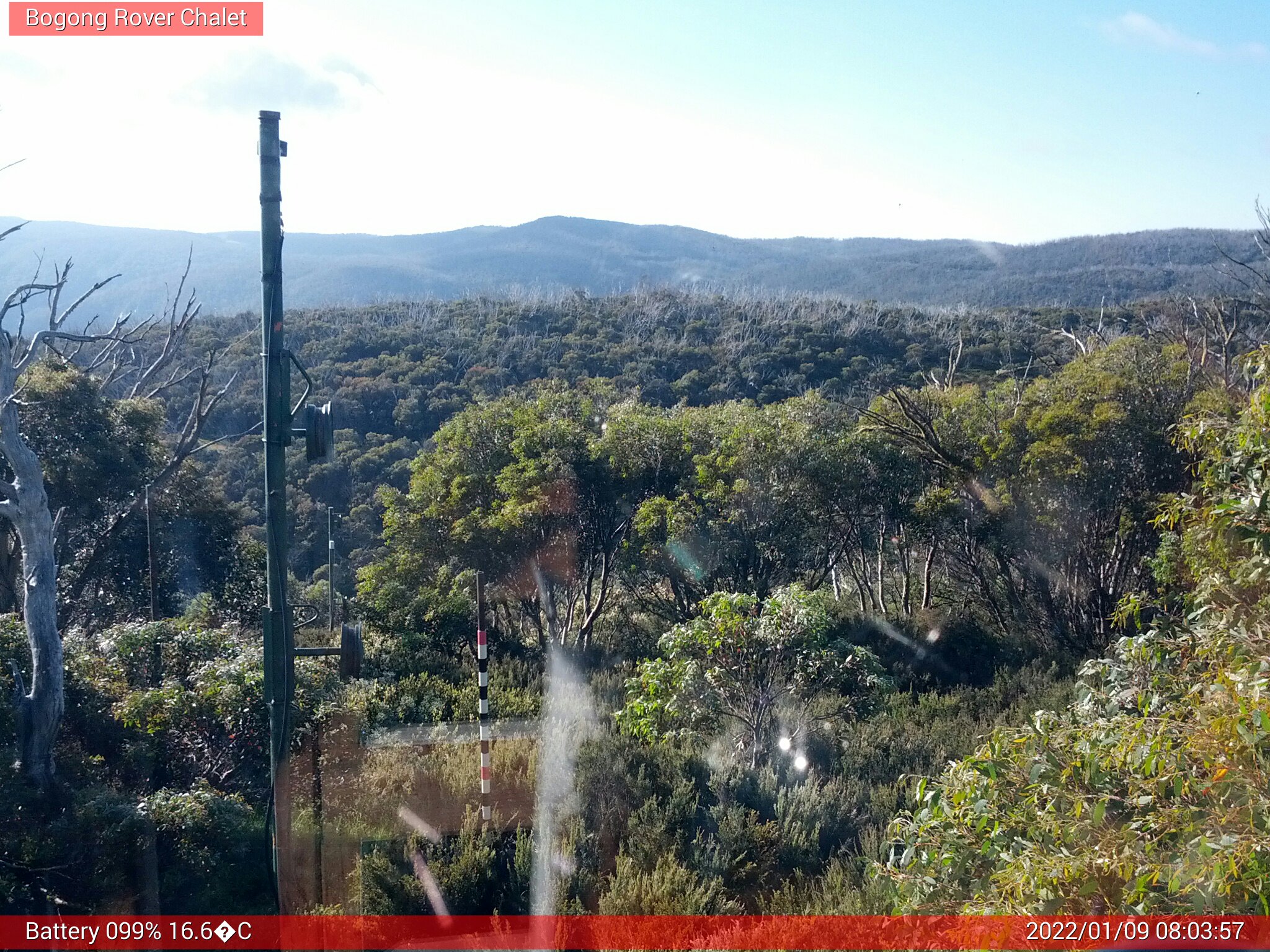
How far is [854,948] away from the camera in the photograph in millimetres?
3727

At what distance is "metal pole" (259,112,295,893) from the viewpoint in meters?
4.18

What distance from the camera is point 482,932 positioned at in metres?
4.66

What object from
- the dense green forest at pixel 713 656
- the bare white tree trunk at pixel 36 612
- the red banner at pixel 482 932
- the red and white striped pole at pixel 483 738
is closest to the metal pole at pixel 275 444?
the red banner at pixel 482 932

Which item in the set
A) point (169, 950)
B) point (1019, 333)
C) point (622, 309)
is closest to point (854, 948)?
point (169, 950)

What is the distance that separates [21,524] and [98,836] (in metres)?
2.07

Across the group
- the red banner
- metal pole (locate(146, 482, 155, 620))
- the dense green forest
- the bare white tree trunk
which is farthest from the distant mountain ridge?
the red banner

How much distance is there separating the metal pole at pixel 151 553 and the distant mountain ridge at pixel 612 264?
26661 mm

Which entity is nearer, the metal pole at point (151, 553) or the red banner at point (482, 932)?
the red banner at point (482, 932)

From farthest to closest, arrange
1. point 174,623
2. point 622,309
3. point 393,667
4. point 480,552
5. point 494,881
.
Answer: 1. point 622,309
2. point 480,552
3. point 393,667
4. point 174,623
5. point 494,881

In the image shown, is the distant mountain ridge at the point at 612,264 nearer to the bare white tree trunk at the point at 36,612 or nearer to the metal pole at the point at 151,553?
the metal pole at the point at 151,553

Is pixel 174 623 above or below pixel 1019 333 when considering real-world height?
below

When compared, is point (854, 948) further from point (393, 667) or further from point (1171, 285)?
point (1171, 285)

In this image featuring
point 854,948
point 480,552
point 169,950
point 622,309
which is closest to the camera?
point 854,948

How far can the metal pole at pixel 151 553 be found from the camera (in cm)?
1008
